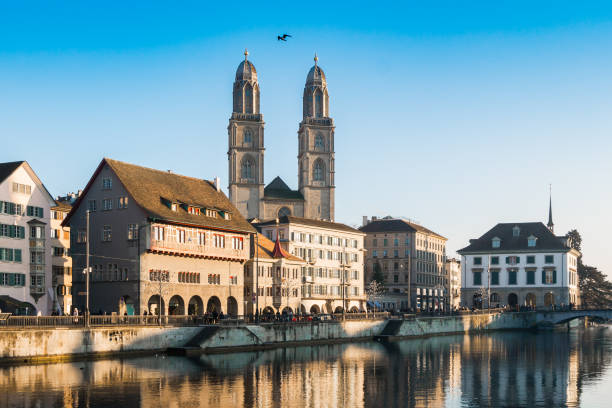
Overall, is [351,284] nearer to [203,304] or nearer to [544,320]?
[544,320]

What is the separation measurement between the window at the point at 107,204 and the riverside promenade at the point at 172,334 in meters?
16.0

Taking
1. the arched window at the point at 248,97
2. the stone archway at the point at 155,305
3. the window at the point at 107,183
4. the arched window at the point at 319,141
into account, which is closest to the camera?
the stone archway at the point at 155,305

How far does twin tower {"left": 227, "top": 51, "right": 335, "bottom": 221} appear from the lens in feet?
561

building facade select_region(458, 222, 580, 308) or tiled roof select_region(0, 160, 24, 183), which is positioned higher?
tiled roof select_region(0, 160, 24, 183)

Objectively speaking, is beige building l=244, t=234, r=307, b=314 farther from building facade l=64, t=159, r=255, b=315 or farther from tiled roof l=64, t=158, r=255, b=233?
building facade l=64, t=159, r=255, b=315

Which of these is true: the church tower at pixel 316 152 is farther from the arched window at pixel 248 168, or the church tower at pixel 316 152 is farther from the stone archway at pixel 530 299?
the stone archway at pixel 530 299

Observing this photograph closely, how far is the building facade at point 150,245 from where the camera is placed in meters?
82.8

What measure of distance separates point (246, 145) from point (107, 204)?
88933mm

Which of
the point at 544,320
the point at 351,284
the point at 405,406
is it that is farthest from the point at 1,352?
the point at 544,320

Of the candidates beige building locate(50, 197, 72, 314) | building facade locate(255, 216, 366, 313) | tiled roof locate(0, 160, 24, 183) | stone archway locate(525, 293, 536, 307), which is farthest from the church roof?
tiled roof locate(0, 160, 24, 183)

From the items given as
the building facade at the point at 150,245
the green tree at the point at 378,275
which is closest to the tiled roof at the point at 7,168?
the building facade at the point at 150,245

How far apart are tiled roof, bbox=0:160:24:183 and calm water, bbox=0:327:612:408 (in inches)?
971

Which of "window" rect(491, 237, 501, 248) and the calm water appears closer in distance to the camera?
the calm water

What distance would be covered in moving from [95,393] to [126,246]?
36.3 m
